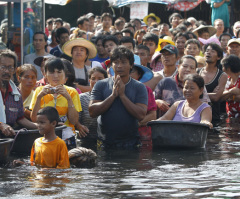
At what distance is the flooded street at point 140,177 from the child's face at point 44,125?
48 centimetres

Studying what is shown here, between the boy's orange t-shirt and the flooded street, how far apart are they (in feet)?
0.41

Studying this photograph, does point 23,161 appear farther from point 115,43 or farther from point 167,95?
point 115,43

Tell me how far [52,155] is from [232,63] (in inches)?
235

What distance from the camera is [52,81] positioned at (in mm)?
8641

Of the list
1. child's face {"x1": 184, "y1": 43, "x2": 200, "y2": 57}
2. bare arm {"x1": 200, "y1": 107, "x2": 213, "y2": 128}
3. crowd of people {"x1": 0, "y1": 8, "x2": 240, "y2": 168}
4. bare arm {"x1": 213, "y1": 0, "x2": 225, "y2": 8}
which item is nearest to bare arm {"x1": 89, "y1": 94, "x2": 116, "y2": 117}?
crowd of people {"x1": 0, "y1": 8, "x2": 240, "y2": 168}

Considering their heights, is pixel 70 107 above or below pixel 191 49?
below

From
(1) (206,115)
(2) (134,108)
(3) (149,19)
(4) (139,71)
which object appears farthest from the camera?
(3) (149,19)

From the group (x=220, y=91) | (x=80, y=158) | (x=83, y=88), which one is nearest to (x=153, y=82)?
(x=83, y=88)

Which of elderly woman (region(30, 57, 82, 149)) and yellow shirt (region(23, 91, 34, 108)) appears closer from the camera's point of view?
elderly woman (region(30, 57, 82, 149))

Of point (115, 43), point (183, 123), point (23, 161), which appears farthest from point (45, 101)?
point (115, 43)

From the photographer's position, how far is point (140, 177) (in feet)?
23.9

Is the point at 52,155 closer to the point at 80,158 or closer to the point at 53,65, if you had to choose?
the point at 80,158

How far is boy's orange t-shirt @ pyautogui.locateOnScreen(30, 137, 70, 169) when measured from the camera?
301 inches

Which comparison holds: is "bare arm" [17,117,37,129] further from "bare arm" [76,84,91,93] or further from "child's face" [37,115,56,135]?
"bare arm" [76,84,91,93]
